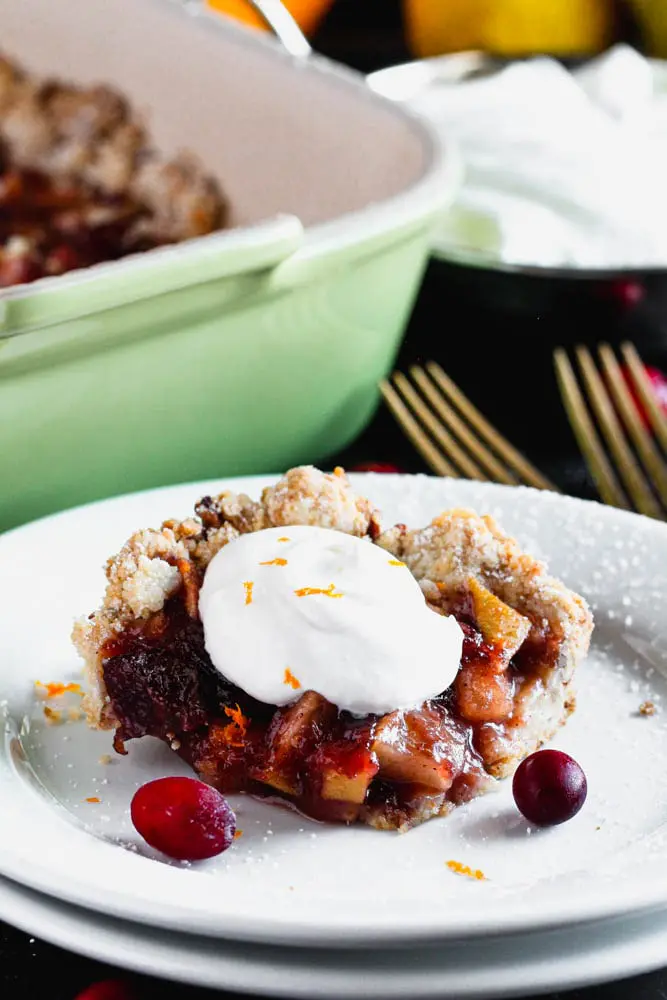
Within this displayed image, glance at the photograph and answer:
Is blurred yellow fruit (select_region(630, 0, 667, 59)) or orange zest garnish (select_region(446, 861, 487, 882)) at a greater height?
orange zest garnish (select_region(446, 861, 487, 882))

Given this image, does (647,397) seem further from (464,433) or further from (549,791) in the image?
(549,791)

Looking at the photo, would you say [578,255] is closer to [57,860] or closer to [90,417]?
[90,417]

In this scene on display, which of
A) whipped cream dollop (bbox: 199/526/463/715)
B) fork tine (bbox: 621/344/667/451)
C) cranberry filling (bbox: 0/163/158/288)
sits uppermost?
whipped cream dollop (bbox: 199/526/463/715)

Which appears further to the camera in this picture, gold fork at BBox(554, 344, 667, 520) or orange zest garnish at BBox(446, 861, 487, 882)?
gold fork at BBox(554, 344, 667, 520)

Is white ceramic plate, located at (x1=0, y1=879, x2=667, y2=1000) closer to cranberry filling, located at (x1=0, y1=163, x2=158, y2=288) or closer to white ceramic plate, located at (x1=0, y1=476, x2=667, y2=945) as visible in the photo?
white ceramic plate, located at (x1=0, y1=476, x2=667, y2=945)

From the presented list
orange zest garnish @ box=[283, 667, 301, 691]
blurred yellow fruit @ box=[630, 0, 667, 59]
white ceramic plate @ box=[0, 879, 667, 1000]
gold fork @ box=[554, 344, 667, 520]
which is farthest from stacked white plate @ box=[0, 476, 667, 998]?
blurred yellow fruit @ box=[630, 0, 667, 59]

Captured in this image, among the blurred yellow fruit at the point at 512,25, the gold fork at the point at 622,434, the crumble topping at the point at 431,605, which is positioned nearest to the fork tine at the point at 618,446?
the gold fork at the point at 622,434

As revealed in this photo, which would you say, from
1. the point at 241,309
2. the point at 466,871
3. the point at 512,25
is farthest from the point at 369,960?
the point at 512,25

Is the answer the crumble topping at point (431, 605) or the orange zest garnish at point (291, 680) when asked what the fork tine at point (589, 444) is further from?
the orange zest garnish at point (291, 680)

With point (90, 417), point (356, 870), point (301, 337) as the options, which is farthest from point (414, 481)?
point (356, 870)

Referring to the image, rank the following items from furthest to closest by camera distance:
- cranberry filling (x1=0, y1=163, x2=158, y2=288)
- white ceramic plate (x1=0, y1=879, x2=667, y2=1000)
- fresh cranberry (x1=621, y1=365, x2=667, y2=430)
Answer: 1. cranberry filling (x1=0, y1=163, x2=158, y2=288)
2. fresh cranberry (x1=621, y1=365, x2=667, y2=430)
3. white ceramic plate (x1=0, y1=879, x2=667, y2=1000)
